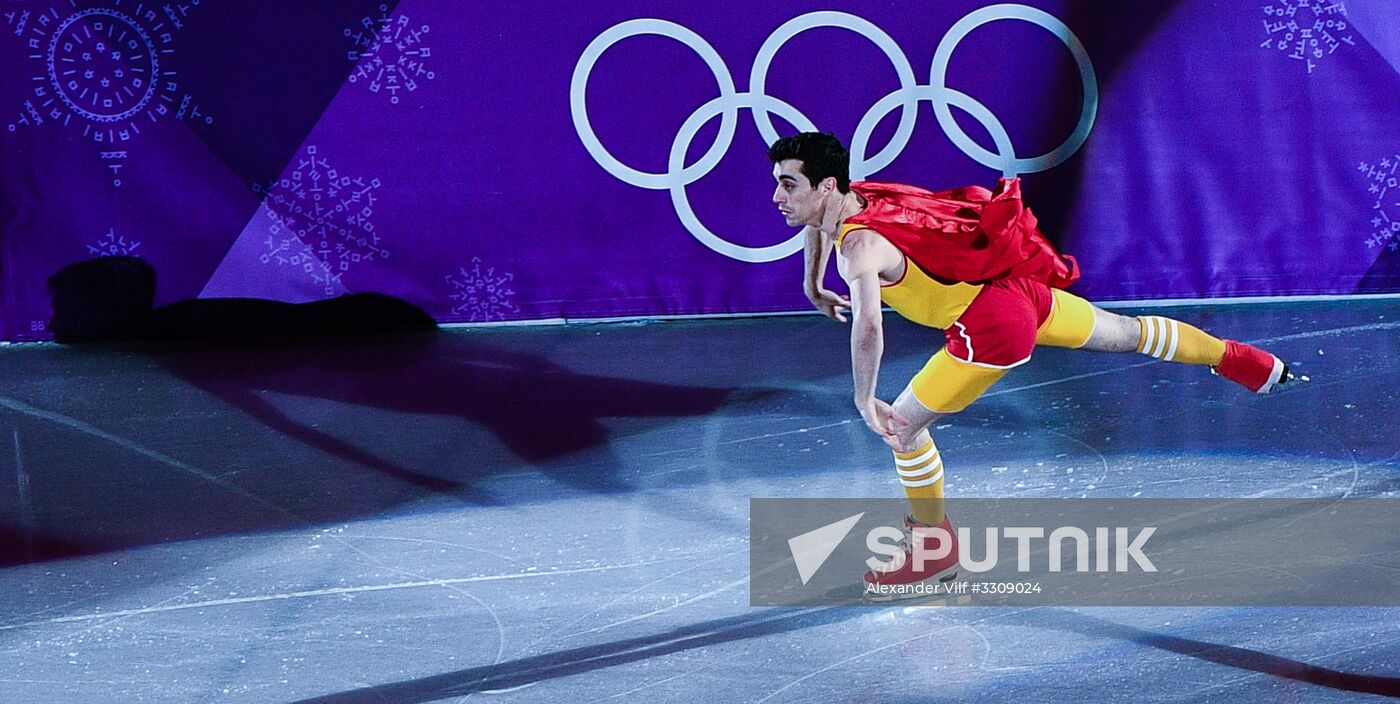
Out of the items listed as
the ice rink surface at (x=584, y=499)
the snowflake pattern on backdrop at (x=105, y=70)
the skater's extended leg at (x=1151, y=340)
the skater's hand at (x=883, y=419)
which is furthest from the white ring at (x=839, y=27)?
the skater's hand at (x=883, y=419)

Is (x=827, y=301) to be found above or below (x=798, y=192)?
below

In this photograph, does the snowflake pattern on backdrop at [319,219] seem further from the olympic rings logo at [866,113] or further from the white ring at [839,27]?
the white ring at [839,27]

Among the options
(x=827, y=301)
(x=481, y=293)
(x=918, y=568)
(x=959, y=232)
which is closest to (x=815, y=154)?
(x=959, y=232)

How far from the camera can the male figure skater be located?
4.67m

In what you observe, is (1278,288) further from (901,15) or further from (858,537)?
(858,537)

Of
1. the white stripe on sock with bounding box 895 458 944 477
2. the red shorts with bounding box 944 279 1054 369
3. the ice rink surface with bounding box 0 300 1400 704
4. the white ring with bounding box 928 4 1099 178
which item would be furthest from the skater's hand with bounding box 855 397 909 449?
the white ring with bounding box 928 4 1099 178

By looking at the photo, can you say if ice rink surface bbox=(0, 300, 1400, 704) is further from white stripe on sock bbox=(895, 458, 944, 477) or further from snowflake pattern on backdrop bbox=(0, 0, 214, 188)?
snowflake pattern on backdrop bbox=(0, 0, 214, 188)

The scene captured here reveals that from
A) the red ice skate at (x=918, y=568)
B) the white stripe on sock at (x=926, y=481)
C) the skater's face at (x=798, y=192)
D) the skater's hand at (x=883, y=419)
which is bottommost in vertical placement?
the red ice skate at (x=918, y=568)

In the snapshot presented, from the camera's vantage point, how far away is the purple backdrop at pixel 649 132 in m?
8.80

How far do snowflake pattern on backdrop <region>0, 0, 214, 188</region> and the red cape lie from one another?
541 cm

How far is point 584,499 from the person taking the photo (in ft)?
20.1

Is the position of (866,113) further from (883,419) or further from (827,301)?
(883,419)

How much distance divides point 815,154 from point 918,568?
1374 mm

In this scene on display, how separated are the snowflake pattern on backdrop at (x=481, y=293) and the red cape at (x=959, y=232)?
4530 millimetres
